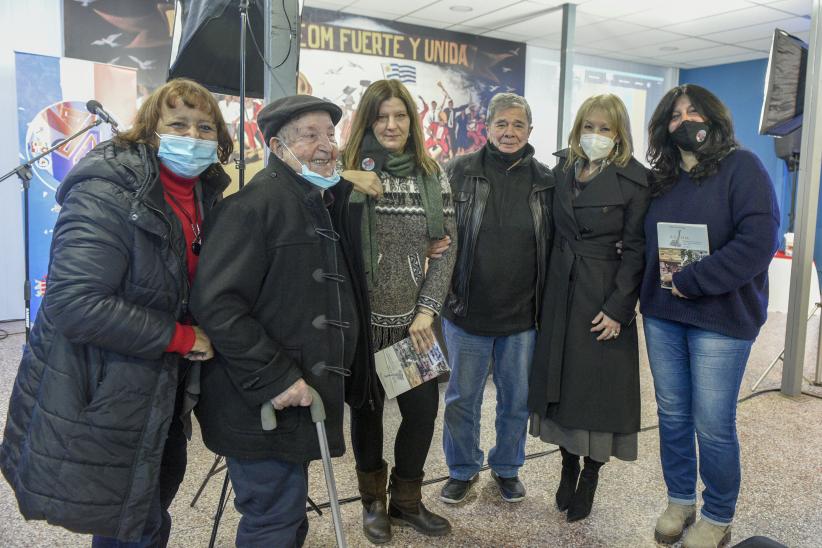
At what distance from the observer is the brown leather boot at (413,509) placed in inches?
84.7

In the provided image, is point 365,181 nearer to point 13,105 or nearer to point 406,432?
point 406,432

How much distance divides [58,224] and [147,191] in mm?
196

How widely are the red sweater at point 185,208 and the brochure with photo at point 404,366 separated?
69cm

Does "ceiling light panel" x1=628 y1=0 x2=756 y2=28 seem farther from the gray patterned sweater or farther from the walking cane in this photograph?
the walking cane

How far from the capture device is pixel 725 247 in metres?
1.89

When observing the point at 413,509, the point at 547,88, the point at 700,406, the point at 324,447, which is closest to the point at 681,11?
the point at 547,88

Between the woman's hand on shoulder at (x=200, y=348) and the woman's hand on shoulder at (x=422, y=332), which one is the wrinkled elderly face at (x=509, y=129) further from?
the woman's hand on shoulder at (x=200, y=348)

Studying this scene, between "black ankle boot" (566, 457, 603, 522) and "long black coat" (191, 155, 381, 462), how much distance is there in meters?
1.09

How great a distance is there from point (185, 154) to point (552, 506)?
1851 millimetres

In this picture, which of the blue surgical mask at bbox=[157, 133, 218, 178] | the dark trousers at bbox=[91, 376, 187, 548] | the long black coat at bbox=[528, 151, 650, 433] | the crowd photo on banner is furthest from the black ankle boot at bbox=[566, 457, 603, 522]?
the blue surgical mask at bbox=[157, 133, 218, 178]

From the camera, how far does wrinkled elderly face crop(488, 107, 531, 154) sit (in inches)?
85.7

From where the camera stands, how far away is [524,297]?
2232 mm

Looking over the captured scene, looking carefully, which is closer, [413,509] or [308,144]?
[308,144]

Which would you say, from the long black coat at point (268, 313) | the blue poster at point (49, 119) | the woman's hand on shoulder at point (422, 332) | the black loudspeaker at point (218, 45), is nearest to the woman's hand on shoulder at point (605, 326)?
the woman's hand on shoulder at point (422, 332)
